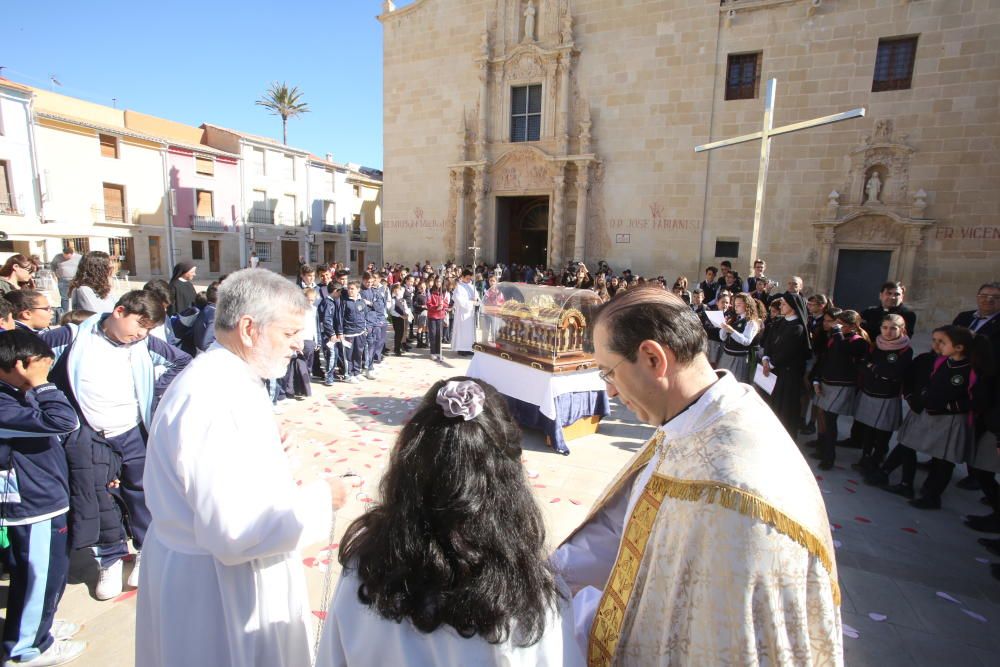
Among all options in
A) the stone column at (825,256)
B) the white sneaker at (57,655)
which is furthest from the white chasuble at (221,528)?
the stone column at (825,256)

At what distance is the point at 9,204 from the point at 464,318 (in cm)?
2340

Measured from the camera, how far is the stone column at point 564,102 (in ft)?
52.8

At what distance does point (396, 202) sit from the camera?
19.5 meters

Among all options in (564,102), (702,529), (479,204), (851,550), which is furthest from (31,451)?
(564,102)

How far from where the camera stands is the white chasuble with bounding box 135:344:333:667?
4.85ft

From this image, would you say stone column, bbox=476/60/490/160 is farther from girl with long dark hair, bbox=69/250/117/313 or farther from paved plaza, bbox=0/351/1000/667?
girl with long dark hair, bbox=69/250/117/313

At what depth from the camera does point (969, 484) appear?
500 centimetres

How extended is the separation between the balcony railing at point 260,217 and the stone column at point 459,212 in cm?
1935

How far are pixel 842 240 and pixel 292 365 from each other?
1443 cm

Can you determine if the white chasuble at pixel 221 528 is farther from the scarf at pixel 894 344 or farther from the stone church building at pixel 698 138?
the stone church building at pixel 698 138

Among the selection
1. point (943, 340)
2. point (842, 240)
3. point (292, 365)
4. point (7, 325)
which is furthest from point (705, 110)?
point (7, 325)

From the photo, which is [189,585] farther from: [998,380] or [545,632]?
[998,380]

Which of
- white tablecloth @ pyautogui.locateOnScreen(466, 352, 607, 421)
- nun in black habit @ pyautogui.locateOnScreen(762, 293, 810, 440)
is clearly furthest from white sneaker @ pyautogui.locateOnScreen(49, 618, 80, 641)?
nun in black habit @ pyautogui.locateOnScreen(762, 293, 810, 440)

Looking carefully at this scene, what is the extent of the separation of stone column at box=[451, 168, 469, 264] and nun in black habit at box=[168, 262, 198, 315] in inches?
469
